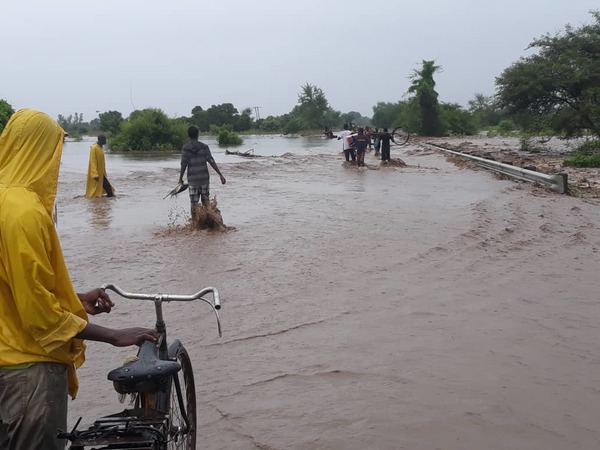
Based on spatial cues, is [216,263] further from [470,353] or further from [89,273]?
[470,353]

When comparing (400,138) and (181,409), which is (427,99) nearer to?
(400,138)

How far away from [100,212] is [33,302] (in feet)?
44.1

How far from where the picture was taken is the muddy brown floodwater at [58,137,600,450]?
4.26m

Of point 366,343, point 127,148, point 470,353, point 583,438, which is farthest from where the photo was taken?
point 127,148

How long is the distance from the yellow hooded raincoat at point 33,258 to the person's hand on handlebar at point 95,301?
0.27m

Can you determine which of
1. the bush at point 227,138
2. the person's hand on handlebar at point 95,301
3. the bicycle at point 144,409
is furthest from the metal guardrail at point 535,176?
the bush at point 227,138

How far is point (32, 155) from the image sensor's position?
2361mm

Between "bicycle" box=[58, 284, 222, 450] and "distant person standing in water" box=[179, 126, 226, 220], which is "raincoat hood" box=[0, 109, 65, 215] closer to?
"bicycle" box=[58, 284, 222, 450]

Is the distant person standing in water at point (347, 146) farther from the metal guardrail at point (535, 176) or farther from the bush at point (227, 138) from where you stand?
the bush at point (227, 138)

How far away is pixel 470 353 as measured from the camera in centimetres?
534

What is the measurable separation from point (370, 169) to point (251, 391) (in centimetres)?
2196

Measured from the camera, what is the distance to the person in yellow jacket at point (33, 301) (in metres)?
2.18

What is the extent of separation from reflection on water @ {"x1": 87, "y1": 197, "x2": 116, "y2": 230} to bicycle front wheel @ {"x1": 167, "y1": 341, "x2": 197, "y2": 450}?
32.2 feet

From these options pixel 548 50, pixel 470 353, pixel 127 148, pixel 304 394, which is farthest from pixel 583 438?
pixel 127 148
